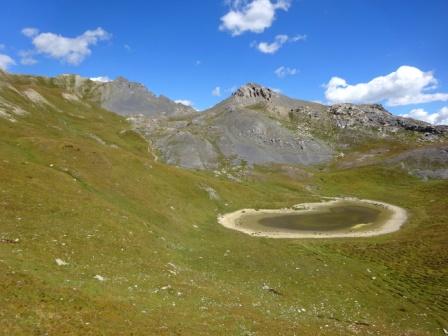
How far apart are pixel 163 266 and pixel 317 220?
55.2m

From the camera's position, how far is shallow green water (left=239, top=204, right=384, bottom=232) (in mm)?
77562

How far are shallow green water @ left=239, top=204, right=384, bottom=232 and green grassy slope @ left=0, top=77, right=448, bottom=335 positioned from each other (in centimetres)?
950

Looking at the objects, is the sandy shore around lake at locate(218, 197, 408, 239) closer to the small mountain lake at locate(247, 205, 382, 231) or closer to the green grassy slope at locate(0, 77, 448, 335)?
the small mountain lake at locate(247, 205, 382, 231)

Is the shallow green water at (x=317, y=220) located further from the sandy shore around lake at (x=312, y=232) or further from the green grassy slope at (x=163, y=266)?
the green grassy slope at (x=163, y=266)

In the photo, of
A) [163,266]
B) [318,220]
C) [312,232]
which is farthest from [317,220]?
[163,266]

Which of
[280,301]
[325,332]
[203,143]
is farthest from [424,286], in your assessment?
[203,143]

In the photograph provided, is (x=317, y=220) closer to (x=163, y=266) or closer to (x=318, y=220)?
(x=318, y=220)

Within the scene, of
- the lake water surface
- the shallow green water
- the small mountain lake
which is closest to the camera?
the lake water surface

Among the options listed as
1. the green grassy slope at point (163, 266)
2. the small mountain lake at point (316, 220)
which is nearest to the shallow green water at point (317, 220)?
the small mountain lake at point (316, 220)

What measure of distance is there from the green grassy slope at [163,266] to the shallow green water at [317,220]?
9.50 metres

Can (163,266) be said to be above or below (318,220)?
below

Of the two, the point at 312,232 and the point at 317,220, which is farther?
the point at 317,220

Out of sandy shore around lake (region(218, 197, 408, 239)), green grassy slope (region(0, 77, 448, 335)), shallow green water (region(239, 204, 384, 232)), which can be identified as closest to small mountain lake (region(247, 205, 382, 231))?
shallow green water (region(239, 204, 384, 232))

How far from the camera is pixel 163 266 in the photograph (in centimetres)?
3838
